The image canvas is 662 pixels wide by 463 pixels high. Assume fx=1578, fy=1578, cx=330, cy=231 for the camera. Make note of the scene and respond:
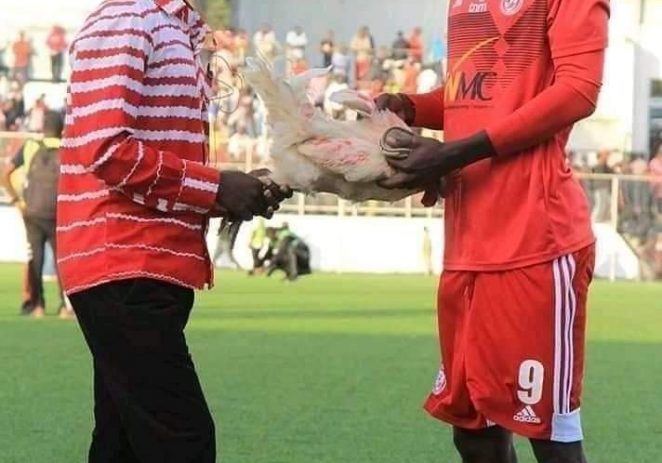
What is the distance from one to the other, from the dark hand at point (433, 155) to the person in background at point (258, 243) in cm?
2122

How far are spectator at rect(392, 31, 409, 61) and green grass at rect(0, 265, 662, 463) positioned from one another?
15243 mm

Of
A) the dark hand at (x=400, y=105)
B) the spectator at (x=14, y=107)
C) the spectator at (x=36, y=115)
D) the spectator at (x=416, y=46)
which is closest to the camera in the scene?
the dark hand at (x=400, y=105)

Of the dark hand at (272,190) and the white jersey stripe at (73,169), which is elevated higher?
the white jersey stripe at (73,169)

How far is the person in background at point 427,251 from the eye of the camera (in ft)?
91.4

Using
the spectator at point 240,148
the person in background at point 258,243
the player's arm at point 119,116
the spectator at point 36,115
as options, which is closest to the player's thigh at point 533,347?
the player's arm at point 119,116

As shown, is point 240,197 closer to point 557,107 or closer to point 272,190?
point 272,190

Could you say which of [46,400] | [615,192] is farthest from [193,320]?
[615,192]

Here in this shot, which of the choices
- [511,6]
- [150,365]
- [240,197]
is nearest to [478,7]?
[511,6]

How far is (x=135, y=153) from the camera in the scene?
4172 mm

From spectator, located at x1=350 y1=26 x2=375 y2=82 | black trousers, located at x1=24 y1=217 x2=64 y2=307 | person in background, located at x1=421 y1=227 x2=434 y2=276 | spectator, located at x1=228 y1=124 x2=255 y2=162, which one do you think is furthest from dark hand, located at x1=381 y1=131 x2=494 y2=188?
spectator, located at x1=350 y1=26 x2=375 y2=82

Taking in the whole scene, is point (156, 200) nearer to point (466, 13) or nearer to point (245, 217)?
point (245, 217)

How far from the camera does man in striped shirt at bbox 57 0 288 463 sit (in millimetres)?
4188

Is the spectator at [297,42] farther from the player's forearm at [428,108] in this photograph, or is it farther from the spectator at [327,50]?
the player's forearm at [428,108]

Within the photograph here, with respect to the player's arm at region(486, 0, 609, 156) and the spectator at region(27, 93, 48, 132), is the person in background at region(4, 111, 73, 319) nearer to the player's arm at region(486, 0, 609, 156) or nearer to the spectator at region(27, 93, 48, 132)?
the player's arm at region(486, 0, 609, 156)
